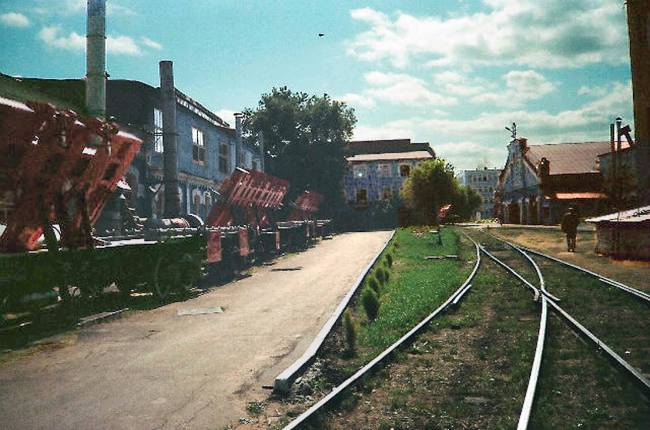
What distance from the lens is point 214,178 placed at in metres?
29.1

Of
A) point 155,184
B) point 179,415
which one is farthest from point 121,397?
point 155,184

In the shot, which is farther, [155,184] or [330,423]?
[155,184]

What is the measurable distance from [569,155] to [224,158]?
35.2 meters

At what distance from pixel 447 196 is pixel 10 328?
50428 mm

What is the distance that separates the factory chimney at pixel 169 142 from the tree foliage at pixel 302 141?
34.0 meters

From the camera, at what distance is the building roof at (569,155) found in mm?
48031

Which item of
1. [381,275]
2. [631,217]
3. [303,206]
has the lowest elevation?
[381,275]

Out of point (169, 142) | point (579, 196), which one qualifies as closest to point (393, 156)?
point (579, 196)

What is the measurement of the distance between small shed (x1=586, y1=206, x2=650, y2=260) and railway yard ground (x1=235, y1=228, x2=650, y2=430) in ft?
20.4

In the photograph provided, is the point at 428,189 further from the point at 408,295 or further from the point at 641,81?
the point at 408,295

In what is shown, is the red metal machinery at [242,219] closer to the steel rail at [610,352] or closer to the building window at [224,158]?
the building window at [224,158]

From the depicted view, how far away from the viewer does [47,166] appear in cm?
880

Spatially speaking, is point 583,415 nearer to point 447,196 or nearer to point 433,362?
point 433,362

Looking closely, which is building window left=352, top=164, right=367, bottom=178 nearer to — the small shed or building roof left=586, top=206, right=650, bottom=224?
the small shed
